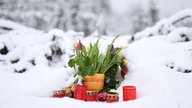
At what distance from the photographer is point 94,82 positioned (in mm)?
2523

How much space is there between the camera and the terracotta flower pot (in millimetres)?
2524

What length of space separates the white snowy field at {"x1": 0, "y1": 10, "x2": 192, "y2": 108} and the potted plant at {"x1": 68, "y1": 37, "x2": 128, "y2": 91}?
0.16 m

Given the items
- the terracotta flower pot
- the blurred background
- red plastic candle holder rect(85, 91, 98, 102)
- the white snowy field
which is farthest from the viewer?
the blurred background

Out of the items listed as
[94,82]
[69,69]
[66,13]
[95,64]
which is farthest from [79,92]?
[66,13]

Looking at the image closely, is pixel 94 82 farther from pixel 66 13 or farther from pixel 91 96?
pixel 66 13

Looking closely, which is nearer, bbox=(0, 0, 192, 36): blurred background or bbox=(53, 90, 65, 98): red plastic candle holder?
bbox=(53, 90, 65, 98): red plastic candle holder

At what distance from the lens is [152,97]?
6.58ft

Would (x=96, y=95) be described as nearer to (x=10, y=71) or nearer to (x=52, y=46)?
(x=10, y=71)

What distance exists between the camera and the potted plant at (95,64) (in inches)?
99.7

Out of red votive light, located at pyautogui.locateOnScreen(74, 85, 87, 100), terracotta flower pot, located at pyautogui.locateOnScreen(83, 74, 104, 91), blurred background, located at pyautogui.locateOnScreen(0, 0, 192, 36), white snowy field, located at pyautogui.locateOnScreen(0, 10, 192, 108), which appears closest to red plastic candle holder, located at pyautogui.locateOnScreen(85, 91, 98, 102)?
red votive light, located at pyautogui.locateOnScreen(74, 85, 87, 100)

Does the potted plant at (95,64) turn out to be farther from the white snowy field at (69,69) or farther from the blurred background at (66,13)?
the blurred background at (66,13)

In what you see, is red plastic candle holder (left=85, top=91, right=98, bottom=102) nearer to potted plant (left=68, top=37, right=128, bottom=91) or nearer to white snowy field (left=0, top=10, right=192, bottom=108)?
potted plant (left=68, top=37, right=128, bottom=91)

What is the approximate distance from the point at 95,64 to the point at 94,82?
0.19m

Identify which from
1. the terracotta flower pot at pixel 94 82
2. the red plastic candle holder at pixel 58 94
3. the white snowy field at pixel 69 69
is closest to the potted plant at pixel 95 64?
the terracotta flower pot at pixel 94 82
